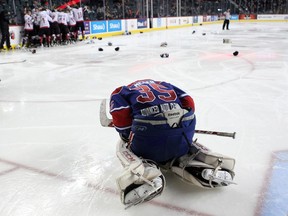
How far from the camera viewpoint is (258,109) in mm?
3020

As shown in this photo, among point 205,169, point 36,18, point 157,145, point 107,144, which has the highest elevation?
point 36,18

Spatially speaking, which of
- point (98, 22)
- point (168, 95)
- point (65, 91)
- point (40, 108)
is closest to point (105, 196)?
point (168, 95)

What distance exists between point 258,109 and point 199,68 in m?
2.40

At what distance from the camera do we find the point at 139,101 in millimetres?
1554

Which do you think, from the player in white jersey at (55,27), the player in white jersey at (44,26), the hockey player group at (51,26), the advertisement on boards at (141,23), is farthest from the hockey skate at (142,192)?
the advertisement on boards at (141,23)

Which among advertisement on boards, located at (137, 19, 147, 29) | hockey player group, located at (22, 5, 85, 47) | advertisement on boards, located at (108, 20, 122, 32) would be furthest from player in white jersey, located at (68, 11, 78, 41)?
advertisement on boards, located at (137, 19, 147, 29)

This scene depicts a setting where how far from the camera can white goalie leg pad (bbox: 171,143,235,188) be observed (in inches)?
62.3

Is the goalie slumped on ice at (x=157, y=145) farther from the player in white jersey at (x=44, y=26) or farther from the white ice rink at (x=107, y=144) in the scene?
the player in white jersey at (x=44, y=26)

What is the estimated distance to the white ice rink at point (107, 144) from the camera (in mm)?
1542

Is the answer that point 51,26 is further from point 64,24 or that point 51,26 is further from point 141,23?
point 141,23

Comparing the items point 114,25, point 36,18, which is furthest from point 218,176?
Answer: point 114,25

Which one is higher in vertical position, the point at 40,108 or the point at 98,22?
the point at 98,22

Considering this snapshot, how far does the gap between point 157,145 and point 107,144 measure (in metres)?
0.82

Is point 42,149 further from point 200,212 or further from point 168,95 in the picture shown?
point 200,212
